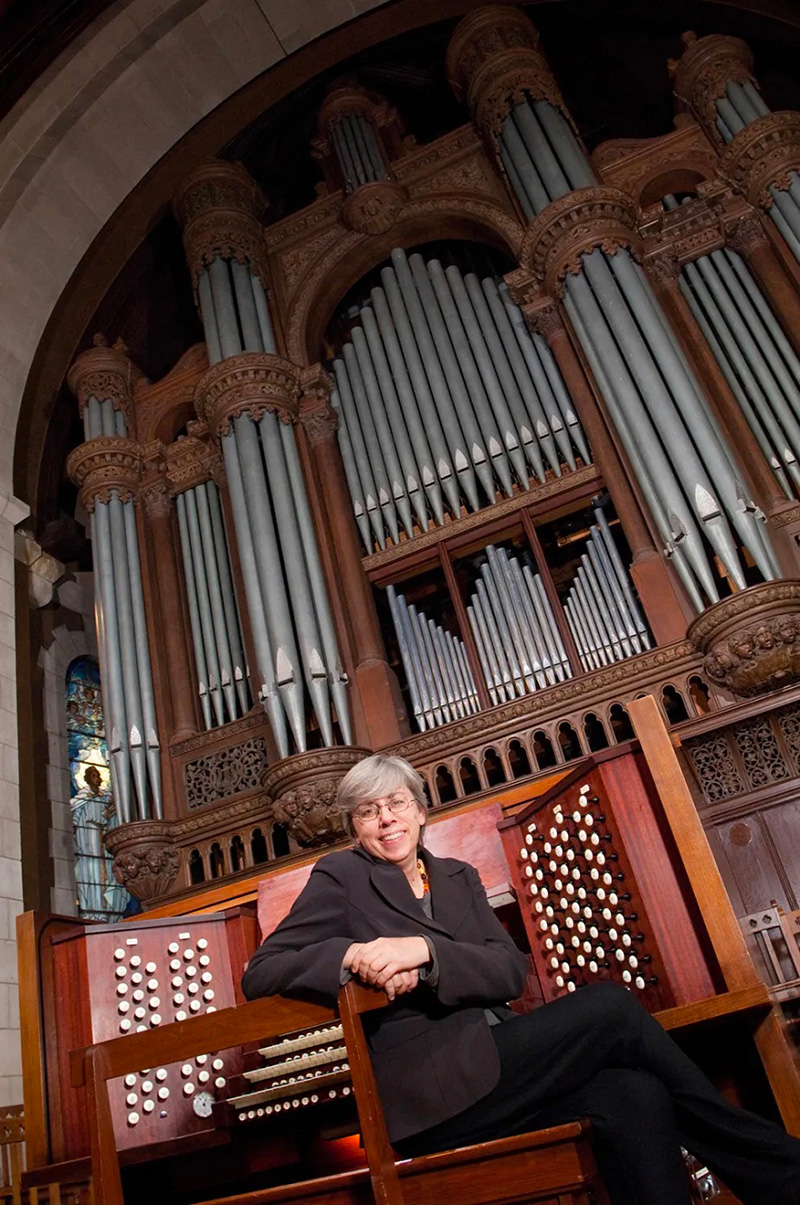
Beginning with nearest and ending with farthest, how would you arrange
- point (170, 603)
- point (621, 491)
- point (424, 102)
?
point (621, 491) < point (170, 603) < point (424, 102)

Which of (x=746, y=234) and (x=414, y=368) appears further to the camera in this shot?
(x=414, y=368)

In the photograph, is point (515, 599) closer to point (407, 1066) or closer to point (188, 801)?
point (188, 801)

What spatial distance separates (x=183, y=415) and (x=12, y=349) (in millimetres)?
1475

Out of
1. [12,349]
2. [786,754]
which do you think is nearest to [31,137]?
[12,349]

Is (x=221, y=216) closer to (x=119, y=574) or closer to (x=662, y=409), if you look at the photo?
(x=119, y=574)

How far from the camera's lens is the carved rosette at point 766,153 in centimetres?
650

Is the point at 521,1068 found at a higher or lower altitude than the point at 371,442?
lower

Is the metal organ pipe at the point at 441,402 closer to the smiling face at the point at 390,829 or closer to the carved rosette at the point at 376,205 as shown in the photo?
the carved rosette at the point at 376,205

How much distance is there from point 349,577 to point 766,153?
3850 millimetres

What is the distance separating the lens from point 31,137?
8.05 metres

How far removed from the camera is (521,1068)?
1.91 meters

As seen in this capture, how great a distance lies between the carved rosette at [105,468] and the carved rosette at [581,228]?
3.36m

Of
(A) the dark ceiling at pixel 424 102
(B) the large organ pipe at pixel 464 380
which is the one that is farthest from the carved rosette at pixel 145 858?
(A) the dark ceiling at pixel 424 102

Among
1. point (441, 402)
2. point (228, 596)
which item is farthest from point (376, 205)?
point (228, 596)
